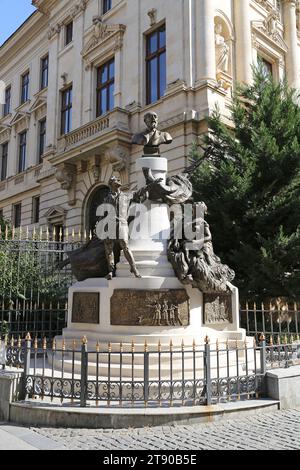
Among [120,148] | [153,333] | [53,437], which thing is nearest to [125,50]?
[120,148]

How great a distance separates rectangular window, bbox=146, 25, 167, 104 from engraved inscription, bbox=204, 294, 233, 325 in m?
13.2

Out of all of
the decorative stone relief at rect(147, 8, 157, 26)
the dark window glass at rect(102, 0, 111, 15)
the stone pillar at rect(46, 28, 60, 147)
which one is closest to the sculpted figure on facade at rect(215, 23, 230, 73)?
the decorative stone relief at rect(147, 8, 157, 26)

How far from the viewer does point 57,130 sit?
2488 centimetres

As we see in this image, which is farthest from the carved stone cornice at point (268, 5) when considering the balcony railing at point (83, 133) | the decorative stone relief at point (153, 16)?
the balcony railing at point (83, 133)

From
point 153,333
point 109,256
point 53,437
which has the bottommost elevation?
point 53,437

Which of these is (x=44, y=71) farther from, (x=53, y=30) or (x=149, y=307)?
(x=149, y=307)

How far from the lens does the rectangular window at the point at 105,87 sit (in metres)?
21.5

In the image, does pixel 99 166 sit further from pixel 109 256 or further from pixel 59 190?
pixel 109 256

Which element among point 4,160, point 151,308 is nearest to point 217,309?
point 151,308

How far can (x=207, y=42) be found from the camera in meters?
17.2

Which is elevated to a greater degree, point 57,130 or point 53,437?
point 57,130

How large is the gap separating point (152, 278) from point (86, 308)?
1374 mm

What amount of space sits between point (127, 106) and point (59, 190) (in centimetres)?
665

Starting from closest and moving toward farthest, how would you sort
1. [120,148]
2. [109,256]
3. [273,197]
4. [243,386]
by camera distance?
[243,386]
[109,256]
[273,197]
[120,148]
